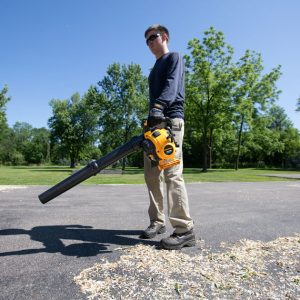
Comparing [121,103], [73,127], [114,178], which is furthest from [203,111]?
[73,127]

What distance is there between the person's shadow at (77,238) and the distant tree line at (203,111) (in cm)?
2763

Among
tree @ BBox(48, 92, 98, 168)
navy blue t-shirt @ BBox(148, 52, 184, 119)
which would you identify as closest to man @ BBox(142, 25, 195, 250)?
navy blue t-shirt @ BBox(148, 52, 184, 119)

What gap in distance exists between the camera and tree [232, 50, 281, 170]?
3241cm

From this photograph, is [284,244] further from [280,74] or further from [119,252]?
[280,74]

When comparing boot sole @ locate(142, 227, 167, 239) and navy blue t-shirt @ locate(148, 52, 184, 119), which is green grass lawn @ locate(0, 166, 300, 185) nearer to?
boot sole @ locate(142, 227, 167, 239)

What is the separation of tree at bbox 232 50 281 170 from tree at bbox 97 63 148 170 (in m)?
13.1

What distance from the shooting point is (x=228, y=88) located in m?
32.3

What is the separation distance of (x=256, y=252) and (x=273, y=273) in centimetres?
51

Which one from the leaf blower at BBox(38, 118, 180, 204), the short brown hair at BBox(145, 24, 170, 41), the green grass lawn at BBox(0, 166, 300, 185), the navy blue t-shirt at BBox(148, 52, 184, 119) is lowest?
the green grass lawn at BBox(0, 166, 300, 185)

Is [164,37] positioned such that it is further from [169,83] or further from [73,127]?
[73,127]

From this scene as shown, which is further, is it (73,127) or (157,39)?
(73,127)

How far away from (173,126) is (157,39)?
1.10m

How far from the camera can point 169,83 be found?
131 inches

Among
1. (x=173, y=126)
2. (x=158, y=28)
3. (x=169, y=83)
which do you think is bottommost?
(x=173, y=126)
